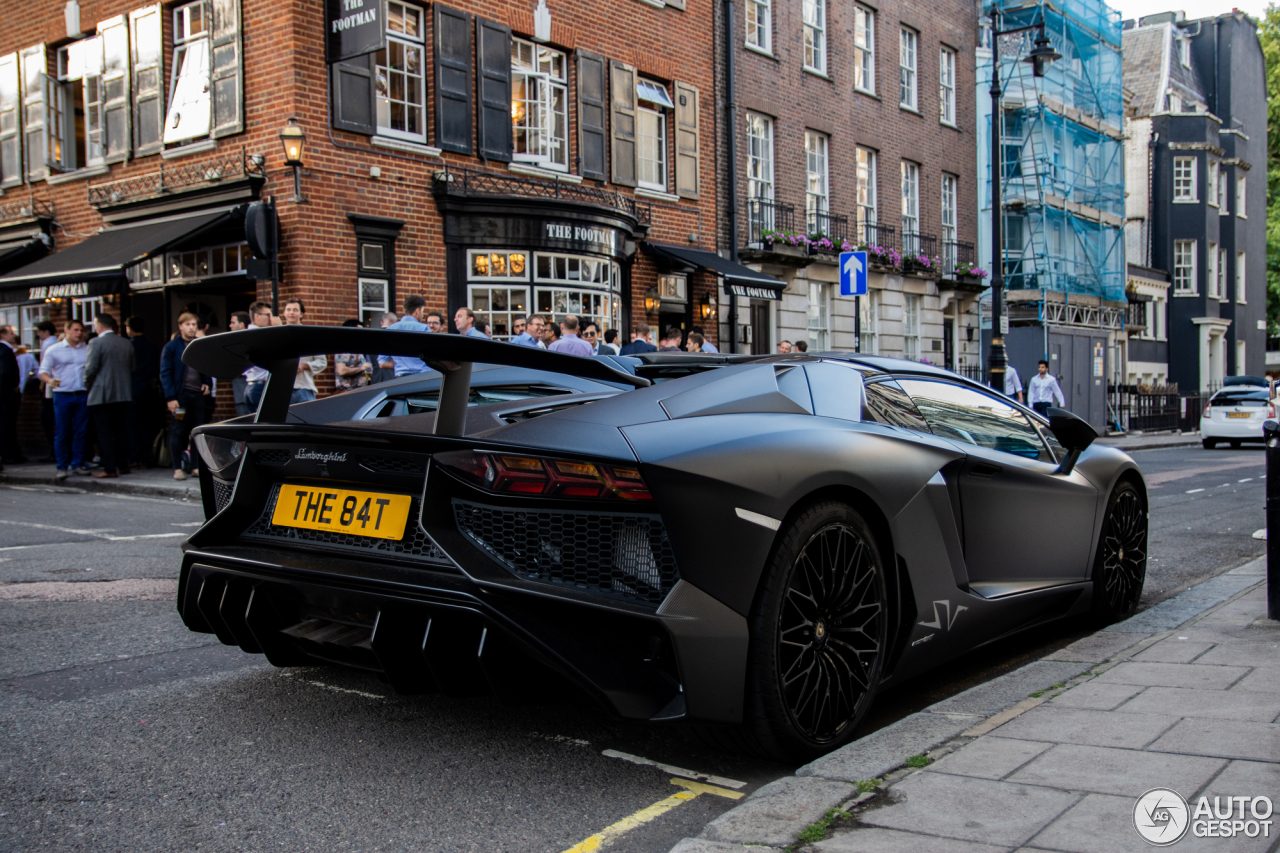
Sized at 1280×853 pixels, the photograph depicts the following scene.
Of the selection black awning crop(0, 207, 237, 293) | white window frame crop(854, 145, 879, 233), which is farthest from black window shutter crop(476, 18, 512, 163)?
white window frame crop(854, 145, 879, 233)

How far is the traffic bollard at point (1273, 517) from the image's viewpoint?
4754 mm

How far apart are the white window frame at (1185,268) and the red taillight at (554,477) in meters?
47.1

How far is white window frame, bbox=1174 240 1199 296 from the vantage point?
4434 centimetres

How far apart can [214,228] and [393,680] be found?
40.5 ft

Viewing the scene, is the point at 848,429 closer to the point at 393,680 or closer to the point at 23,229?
the point at 393,680

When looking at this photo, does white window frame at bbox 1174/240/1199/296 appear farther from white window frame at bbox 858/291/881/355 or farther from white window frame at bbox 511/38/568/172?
white window frame at bbox 511/38/568/172

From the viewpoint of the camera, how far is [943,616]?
3801 mm

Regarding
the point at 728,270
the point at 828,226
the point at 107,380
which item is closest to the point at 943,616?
the point at 107,380

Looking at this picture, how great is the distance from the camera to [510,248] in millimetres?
15781

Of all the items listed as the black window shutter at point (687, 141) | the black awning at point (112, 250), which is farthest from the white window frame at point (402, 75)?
the black window shutter at point (687, 141)

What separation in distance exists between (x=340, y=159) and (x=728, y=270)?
299 inches

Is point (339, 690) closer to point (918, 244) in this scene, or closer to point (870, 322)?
point (870, 322)

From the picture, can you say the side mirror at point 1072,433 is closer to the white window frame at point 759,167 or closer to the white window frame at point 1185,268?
the white window frame at point 759,167

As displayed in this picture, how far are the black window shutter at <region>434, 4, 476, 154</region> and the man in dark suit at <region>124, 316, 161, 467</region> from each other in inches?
183
